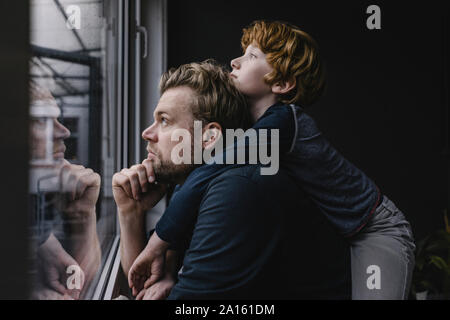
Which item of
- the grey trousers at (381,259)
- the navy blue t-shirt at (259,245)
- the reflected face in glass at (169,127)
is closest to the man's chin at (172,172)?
the reflected face in glass at (169,127)

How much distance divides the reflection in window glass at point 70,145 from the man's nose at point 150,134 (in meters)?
0.12

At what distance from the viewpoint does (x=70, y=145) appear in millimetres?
826

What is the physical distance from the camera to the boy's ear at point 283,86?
1.00m

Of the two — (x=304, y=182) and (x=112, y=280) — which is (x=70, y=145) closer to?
(x=112, y=280)

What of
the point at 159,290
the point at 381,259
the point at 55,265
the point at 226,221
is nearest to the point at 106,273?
the point at 159,290

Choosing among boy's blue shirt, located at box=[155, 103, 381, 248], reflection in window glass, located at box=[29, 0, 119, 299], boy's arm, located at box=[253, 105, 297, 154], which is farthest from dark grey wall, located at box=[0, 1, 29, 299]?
boy's arm, located at box=[253, 105, 297, 154]

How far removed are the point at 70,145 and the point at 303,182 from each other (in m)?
0.54

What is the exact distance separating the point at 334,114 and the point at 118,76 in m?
0.65

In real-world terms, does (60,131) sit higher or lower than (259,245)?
higher

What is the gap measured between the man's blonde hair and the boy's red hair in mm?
102

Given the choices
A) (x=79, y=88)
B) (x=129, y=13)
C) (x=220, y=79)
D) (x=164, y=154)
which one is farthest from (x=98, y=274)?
(x=129, y=13)

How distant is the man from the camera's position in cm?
89

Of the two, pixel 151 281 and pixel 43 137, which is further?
pixel 151 281
